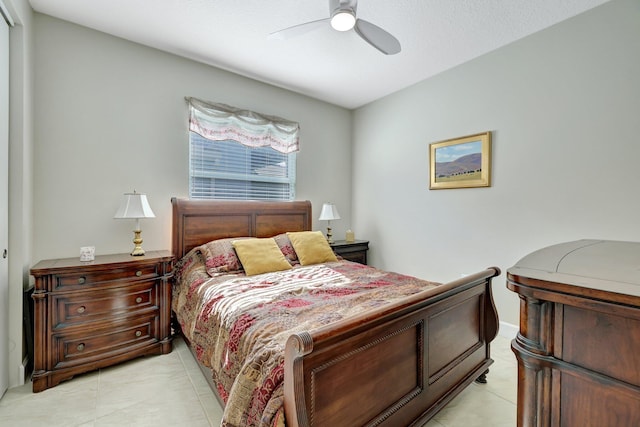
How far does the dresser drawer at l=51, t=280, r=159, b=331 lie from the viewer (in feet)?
6.81

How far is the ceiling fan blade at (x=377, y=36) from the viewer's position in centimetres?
204

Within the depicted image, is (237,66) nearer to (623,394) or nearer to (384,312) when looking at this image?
(384,312)

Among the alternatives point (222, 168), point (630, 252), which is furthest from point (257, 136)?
point (630, 252)

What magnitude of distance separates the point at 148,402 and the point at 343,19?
112 inches

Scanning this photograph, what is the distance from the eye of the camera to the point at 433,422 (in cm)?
175

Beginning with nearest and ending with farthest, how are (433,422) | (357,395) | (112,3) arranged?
1. (357,395)
2. (433,422)
3. (112,3)

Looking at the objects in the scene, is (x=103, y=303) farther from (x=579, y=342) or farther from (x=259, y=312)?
(x=579, y=342)

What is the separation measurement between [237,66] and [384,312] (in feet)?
10.0

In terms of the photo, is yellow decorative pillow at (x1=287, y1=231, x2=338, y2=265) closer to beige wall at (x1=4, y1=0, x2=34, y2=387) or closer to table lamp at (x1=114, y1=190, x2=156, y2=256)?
table lamp at (x1=114, y1=190, x2=156, y2=256)

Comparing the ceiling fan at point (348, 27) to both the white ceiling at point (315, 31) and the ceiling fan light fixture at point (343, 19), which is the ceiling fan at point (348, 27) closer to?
the ceiling fan light fixture at point (343, 19)

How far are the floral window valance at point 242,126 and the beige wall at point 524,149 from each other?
138 centimetres

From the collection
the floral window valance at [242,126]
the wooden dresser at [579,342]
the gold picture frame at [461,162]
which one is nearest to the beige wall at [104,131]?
the floral window valance at [242,126]

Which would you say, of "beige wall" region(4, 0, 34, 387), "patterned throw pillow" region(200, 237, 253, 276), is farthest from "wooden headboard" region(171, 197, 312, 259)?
"beige wall" region(4, 0, 34, 387)

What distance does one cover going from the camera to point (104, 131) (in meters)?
2.63
